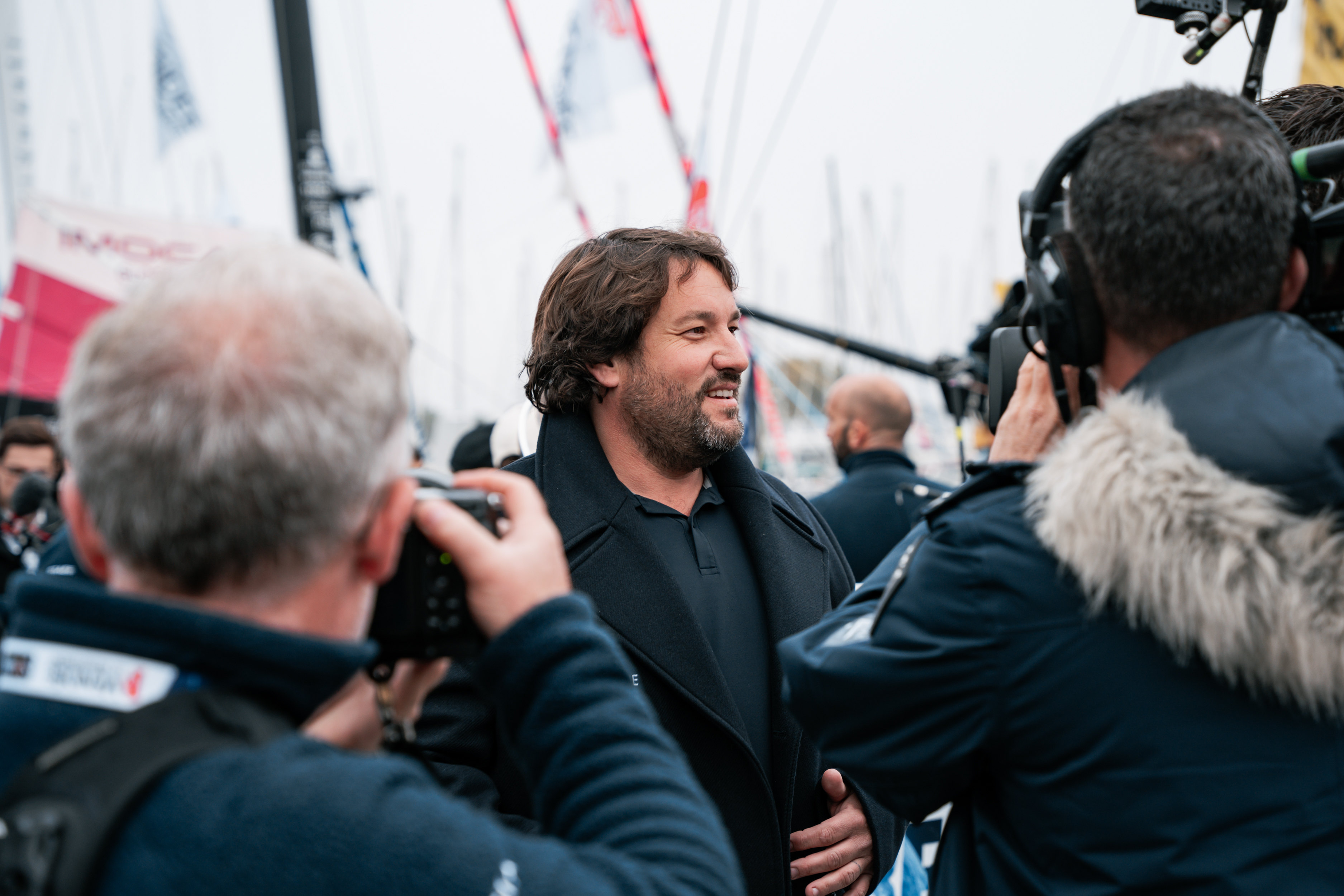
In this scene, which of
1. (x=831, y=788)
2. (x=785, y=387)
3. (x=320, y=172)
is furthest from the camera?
(x=785, y=387)

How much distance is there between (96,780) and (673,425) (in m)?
1.77

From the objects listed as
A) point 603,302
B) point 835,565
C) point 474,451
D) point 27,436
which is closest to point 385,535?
point 603,302

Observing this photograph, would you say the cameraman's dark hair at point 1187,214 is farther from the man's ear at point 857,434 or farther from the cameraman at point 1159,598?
the man's ear at point 857,434

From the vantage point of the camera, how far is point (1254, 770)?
119 cm

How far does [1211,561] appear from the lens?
44.6 inches

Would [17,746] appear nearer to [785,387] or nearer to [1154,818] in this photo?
[1154,818]

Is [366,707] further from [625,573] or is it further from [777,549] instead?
[777,549]

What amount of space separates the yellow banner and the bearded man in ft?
11.1

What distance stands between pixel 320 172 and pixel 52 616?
5.21 metres

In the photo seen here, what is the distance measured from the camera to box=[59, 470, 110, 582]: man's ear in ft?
3.18

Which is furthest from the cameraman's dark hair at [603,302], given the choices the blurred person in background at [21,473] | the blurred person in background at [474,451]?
the blurred person in background at [21,473]

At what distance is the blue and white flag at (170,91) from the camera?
11.7 meters

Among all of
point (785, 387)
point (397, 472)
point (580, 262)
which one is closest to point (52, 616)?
point (397, 472)

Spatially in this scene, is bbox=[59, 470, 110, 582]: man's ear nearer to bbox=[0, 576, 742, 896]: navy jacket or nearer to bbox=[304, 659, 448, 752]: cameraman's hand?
bbox=[0, 576, 742, 896]: navy jacket
